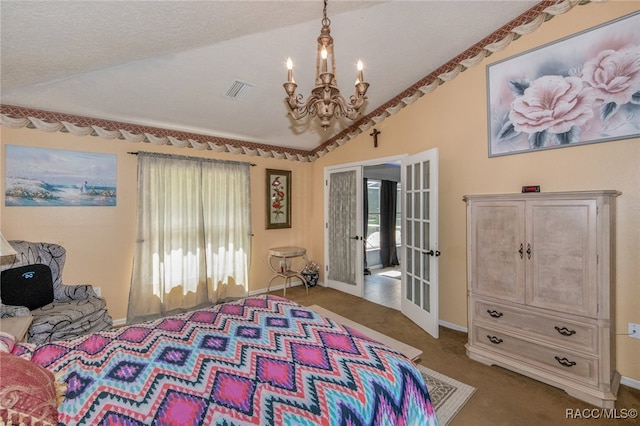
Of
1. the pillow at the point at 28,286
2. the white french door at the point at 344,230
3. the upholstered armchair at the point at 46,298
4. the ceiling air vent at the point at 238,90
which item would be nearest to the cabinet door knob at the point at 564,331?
the white french door at the point at 344,230

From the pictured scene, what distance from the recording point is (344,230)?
15.2 feet

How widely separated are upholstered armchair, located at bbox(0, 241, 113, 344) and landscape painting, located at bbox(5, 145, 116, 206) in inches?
19.4

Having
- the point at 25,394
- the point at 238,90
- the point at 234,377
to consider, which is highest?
the point at 238,90

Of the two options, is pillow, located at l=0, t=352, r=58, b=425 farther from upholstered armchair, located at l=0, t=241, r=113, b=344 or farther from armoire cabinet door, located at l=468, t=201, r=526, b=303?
armoire cabinet door, located at l=468, t=201, r=526, b=303

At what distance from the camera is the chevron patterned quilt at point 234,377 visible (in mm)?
1020

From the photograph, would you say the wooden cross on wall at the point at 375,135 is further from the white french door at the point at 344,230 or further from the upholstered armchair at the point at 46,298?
the upholstered armchair at the point at 46,298

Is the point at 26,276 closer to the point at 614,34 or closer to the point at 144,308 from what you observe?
the point at 144,308

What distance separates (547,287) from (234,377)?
235 cm

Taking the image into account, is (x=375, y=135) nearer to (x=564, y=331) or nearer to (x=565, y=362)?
(x=564, y=331)

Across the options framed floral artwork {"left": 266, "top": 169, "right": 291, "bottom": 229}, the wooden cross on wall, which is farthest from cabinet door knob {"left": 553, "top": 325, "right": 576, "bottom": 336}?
framed floral artwork {"left": 266, "top": 169, "right": 291, "bottom": 229}

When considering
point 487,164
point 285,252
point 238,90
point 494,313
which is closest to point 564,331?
point 494,313

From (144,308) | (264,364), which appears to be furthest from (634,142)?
(144,308)

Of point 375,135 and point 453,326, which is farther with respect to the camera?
point 375,135

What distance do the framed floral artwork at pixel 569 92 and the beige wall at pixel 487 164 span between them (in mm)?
82
